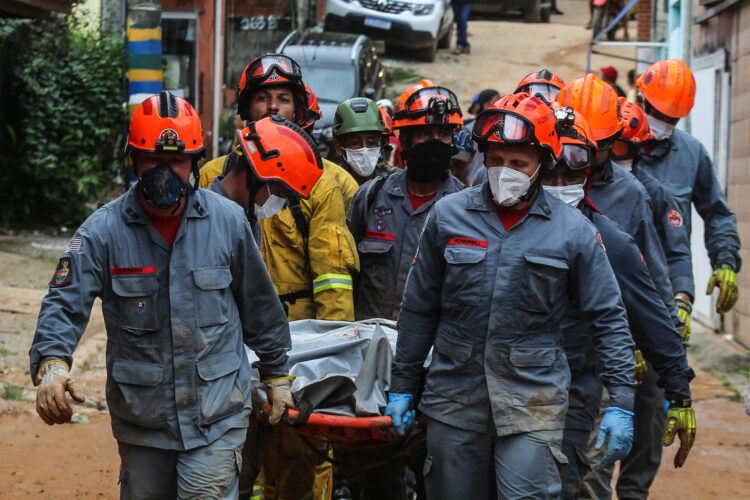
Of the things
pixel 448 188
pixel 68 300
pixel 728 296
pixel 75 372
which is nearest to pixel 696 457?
pixel 728 296

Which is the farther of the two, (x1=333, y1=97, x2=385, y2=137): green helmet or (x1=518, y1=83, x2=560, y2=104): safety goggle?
(x1=333, y1=97, x2=385, y2=137): green helmet

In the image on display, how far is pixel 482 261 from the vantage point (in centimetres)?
412

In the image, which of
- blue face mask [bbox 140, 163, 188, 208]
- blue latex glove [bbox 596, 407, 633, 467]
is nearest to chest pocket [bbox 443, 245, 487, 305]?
blue latex glove [bbox 596, 407, 633, 467]

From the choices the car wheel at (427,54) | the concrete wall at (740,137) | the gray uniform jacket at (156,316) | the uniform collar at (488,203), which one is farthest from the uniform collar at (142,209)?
the car wheel at (427,54)

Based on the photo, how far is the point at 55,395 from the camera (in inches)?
142

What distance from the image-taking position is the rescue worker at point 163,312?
394 centimetres

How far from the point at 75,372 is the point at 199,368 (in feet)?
16.1

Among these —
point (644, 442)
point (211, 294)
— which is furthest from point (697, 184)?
point (211, 294)

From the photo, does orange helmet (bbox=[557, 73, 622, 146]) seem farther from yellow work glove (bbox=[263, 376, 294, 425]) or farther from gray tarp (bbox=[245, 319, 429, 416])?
yellow work glove (bbox=[263, 376, 294, 425])

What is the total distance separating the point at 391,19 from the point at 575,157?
19.8 metres

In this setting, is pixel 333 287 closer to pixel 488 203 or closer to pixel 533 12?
pixel 488 203

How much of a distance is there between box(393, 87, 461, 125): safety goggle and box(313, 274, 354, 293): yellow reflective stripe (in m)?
1.16

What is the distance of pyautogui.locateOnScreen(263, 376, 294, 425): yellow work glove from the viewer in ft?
14.0

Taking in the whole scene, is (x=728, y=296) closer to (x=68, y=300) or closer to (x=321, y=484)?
(x=321, y=484)
